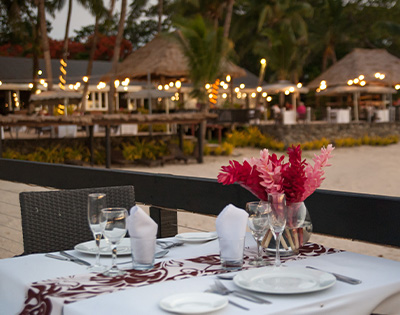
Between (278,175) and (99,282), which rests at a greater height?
(278,175)

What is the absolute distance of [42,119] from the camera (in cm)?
1280

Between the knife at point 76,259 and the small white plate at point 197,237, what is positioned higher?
the small white plate at point 197,237

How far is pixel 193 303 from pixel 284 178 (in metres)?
0.68

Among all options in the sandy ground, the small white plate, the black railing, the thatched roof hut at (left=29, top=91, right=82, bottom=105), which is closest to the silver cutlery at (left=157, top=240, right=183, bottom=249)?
the small white plate

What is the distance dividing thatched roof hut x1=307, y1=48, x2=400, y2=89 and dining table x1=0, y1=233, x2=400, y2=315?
2476cm

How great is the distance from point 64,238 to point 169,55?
56.4 feet

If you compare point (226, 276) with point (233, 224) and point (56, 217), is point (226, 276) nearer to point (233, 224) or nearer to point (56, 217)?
point (233, 224)

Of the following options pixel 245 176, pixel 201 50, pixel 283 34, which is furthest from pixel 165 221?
pixel 283 34

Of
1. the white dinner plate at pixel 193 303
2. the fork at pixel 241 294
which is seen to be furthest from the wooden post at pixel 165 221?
the white dinner plate at pixel 193 303

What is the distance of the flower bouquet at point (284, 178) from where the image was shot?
213 cm

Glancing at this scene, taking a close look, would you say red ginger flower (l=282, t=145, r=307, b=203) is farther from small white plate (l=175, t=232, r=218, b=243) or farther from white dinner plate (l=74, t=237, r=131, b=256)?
white dinner plate (l=74, t=237, r=131, b=256)

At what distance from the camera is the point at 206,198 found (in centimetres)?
303

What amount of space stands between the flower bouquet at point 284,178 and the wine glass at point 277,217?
0.12 m

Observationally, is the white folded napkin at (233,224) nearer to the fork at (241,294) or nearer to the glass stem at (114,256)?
the fork at (241,294)
